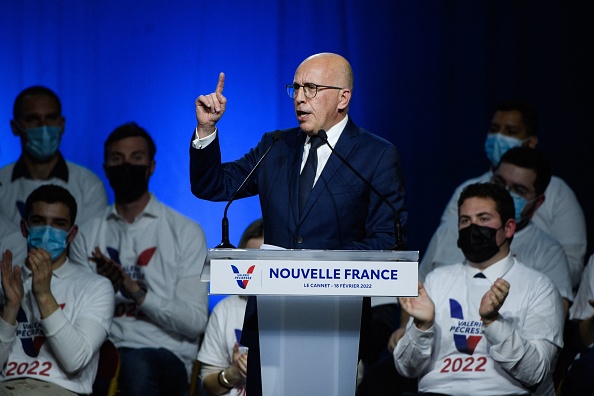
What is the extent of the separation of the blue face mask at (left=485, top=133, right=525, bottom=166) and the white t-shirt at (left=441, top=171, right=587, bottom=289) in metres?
0.31

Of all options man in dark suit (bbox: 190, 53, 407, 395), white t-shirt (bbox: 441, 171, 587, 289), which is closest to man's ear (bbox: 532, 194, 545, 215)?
white t-shirt (bbox: 441, 171, 587, 289)

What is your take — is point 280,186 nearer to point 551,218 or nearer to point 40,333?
point 40,333

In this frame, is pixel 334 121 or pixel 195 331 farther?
pixel 195 331

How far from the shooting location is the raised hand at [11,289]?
4.25 metres

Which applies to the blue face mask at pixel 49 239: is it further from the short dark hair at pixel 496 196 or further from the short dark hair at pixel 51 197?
the short dark hair at pixel 496 196

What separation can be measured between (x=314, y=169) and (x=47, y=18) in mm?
3718

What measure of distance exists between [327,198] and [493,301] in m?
1.04

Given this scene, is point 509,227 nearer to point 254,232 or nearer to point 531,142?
point 254,232

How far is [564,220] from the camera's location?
5.48 m

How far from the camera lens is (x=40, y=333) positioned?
4.36 metres

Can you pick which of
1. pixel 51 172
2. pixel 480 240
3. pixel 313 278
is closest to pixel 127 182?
pixel 51 172

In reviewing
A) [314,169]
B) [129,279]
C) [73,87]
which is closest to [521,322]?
[314,169]

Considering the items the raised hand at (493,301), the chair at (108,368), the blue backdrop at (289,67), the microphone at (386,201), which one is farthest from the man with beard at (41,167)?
the microphone at (386,201)

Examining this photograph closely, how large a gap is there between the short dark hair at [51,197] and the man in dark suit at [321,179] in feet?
5.28
